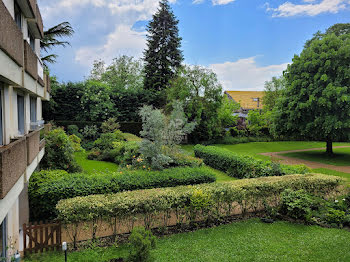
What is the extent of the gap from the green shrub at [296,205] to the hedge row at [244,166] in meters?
2.73

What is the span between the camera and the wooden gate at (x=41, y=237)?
18.2 feet

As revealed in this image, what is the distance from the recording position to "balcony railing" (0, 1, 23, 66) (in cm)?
342

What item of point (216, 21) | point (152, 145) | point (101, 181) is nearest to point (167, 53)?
point (216, 21)

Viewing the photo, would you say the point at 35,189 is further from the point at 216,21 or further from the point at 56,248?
the point at 216,21

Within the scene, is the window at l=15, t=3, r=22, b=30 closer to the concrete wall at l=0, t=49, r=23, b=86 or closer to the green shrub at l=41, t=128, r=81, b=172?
the concrete wall at l=0, t=49, r=23, b=86

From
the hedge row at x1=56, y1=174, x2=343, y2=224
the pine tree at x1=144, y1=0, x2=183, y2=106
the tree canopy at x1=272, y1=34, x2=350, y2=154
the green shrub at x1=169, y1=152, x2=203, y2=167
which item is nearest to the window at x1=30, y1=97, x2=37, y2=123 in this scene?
the hedge row at x1=56, y1=174, x2=343, y2=224

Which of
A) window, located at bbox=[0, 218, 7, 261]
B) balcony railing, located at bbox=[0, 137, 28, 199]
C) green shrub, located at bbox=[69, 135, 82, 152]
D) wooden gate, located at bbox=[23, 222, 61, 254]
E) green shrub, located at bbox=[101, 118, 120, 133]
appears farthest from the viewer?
green shrub, located at bbox=[101, 118, 120, 133]

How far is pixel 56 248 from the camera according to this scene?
226 inches

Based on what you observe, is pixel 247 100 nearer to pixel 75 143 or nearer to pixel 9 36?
pixel 75 143

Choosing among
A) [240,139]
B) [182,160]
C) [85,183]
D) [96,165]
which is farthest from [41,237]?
[240,139]

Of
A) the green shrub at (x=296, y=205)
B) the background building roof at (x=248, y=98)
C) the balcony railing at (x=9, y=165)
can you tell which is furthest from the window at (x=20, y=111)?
the background building roof at (x=248, y=98)

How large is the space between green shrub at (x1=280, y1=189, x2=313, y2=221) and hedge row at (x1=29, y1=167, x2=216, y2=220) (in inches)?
105

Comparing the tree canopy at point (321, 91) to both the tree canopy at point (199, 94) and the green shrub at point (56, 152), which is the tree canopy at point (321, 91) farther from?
the green shrub at point (56, 152)

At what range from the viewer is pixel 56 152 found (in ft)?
33.5
